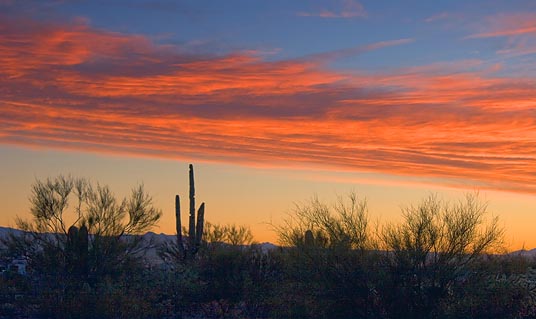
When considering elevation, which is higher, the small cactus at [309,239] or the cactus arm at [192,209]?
the cactus arm at [192,209]

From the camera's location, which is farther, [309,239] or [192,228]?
[192,228]

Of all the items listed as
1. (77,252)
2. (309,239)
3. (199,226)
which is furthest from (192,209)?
(309,239)

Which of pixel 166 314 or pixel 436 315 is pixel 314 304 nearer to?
pixel 436 315

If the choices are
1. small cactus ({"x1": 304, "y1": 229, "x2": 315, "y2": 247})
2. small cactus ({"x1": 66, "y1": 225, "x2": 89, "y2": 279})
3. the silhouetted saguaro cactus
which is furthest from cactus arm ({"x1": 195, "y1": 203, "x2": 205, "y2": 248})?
small cactus ({"x1": 304, "y1": 229, "x2": 315, "y2": 247})

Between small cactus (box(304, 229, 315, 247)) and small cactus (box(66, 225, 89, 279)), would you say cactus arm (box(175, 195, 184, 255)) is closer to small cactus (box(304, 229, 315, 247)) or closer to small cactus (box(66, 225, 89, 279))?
small cactus (box(66, 225, 89, 279))

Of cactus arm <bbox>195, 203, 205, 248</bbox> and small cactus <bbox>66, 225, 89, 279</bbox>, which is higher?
cactus arm <bbox>195, 203, 205, 248</bbox>

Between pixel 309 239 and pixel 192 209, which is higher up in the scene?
pixel 192 209

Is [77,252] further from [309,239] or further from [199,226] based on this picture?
[309,239]

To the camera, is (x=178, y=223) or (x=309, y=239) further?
(x=178, y=223)

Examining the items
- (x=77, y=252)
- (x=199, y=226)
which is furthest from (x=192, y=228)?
(x=77, y=252)

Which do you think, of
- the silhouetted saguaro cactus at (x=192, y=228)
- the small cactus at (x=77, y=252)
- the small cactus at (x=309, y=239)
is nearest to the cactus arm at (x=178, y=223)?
the silhouetted saguaro cactus at (x=192, y=228)

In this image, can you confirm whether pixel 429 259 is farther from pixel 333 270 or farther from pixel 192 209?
pixel 192 209

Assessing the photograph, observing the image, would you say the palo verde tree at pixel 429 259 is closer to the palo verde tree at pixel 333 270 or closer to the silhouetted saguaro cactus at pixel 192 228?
the palo verde tree at pixel 333 270

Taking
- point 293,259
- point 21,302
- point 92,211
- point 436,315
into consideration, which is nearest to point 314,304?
point 293,259
